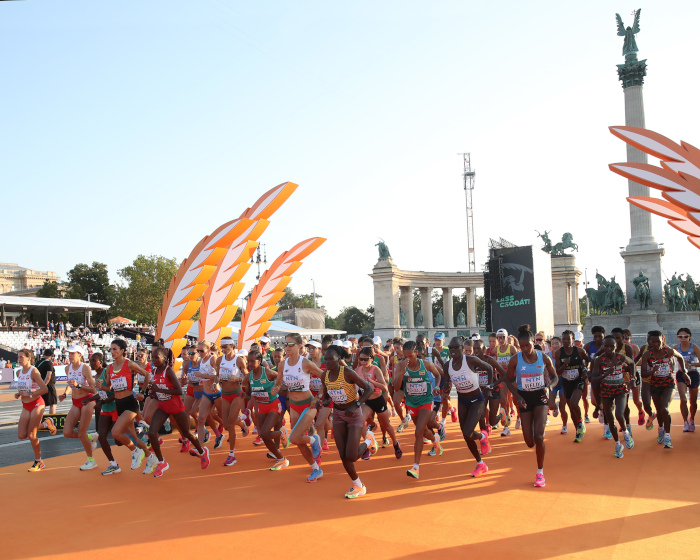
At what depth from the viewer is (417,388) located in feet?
28.3

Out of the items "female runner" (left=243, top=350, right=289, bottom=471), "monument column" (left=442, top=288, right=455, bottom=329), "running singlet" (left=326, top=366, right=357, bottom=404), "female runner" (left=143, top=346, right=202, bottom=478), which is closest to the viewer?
"running singlet" (left=326, top=366, right=357, bottom=404)

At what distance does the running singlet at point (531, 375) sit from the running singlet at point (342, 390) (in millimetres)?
2275

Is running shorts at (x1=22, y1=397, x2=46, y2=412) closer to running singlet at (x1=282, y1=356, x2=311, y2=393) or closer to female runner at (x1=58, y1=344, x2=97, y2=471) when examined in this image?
female runner at (x1=58, y1=344, x2=97, y2=471)

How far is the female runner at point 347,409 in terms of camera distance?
7.25 meters

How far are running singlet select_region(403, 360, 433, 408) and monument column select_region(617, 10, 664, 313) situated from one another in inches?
1225

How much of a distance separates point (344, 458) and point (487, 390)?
4.41 meters

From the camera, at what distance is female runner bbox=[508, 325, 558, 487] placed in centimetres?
767

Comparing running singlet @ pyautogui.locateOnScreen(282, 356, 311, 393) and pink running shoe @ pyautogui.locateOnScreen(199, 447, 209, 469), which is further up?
running singlet @ pyautogui.locateOnScreen(282, 356, 311, 393)

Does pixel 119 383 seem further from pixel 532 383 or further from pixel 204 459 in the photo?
pixel 532 383

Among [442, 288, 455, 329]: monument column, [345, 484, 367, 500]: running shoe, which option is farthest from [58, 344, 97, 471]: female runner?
[442, 288, 455, 329]: monument column

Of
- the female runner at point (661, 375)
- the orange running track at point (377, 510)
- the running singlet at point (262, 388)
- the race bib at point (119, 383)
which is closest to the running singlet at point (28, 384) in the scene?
the orange running track at point (377, 510)

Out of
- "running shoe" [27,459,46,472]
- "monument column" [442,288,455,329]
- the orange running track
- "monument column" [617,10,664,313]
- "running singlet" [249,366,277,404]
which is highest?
"monument column" [617,10,664,313]

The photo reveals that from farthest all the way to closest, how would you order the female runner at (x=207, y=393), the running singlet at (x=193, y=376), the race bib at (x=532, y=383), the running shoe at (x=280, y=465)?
the running singlet at (x=193, y=376) → the female runner at (x=207, y=393) → the running shoe at (x=280, y=465) → the race bib at (x=532, y=383)

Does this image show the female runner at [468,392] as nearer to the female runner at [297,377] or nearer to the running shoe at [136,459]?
the female runner at [297,377]
